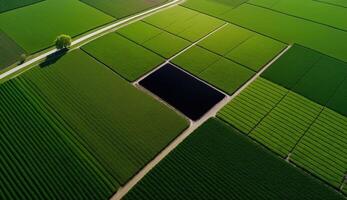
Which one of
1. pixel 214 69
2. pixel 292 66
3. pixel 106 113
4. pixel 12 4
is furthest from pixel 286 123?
pixel 12 4

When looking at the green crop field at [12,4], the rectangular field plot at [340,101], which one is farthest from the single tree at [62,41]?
the rectangular field plot at [340,101]

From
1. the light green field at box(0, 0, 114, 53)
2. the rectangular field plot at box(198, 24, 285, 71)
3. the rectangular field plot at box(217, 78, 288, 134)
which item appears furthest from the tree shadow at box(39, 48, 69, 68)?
the rectangular field plot at box(217, 78, 288, 134)

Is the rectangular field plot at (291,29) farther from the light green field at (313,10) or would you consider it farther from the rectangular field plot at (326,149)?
the rectangular field plot at (326,149)

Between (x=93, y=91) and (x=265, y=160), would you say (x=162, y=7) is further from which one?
(x=265, y=160)

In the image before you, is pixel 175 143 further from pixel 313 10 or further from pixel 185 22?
pixel 313 10

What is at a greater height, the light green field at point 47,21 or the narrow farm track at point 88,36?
the light green field at point 47,21
